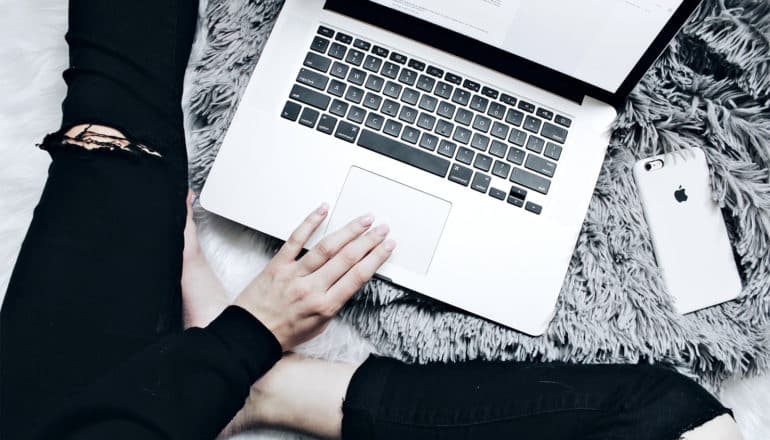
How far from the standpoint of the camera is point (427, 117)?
0.60m

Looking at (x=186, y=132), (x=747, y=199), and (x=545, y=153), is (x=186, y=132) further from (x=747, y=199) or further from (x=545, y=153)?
(x=747, y=199)

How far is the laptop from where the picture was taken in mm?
592

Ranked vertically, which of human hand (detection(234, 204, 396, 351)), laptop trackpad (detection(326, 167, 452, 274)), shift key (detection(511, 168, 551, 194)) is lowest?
human hand (detection(234, 204, 396, 351))

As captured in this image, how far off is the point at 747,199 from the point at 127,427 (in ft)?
2.12

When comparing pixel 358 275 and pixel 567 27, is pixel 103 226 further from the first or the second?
pixel 567 27

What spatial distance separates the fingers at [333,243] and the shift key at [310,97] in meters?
0.12

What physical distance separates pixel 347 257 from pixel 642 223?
324 millimetres

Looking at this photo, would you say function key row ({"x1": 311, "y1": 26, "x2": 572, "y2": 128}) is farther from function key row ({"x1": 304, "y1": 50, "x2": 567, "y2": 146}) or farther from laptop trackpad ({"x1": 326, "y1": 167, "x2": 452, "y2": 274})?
laptop trackpad ({"x1": 326, "y1": 167, "x2": 452, "y2": 274})

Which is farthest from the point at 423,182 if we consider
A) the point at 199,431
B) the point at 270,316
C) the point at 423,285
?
the point at 199,431

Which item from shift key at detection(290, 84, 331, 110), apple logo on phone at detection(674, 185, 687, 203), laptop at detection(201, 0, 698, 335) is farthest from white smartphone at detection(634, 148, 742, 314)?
shift key at detection(290, 84, 331, 110)

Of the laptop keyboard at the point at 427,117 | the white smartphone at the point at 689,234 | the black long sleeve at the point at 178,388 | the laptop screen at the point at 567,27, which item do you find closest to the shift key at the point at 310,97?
the laptop keyboard at the point at 427,117

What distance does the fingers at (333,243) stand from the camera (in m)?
0.60

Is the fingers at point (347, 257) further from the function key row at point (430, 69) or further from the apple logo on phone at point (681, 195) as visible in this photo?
the apple logo on phone at point (681, 195)

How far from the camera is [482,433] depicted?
0.60 meters
